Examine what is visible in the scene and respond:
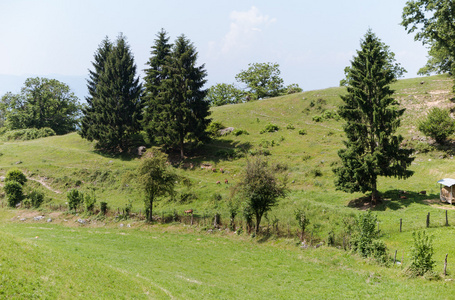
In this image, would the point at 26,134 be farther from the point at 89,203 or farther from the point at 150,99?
the point at 89,203

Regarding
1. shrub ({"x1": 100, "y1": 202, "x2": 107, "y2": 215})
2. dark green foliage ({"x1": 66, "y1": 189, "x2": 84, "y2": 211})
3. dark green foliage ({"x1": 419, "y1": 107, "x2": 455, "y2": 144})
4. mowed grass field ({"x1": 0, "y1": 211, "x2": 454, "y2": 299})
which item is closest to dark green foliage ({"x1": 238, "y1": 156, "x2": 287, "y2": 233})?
mowed grass field ({"x1": 0, "y1": 211, "x2": 454, "y2": 299})

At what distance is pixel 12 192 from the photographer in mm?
46156

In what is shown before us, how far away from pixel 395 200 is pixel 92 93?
2490 inches

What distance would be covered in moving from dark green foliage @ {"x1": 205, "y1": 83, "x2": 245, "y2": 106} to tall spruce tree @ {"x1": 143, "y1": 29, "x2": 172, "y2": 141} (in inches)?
2007

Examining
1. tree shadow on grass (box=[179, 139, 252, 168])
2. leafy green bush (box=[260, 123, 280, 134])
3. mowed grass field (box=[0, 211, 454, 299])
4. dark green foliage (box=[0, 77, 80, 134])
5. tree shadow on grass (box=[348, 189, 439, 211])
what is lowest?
mowed grass field (box=[0, 211, 454, 299])

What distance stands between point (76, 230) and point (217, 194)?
59.9 feet

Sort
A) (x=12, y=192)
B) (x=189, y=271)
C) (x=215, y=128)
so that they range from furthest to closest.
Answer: (x=215, y=128), (x=12, y=192), (x=189, y=271)

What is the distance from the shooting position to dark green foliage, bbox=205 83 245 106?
110062 mm

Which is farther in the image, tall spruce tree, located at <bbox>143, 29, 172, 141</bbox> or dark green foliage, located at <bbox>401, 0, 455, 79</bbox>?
tall spruce tree, located at <bbox>143, 29, 172, 141</bbox>

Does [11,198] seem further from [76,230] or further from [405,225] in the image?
[405,225]

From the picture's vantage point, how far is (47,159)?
59.5 m

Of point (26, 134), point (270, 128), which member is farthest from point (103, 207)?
point (26, 134)

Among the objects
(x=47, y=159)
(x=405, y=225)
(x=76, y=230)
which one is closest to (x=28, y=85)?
(x=47, y=159)

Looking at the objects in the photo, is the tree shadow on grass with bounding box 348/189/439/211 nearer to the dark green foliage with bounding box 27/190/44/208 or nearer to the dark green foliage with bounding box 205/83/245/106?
the dark green foliage with bounding box 27/190/44/208
